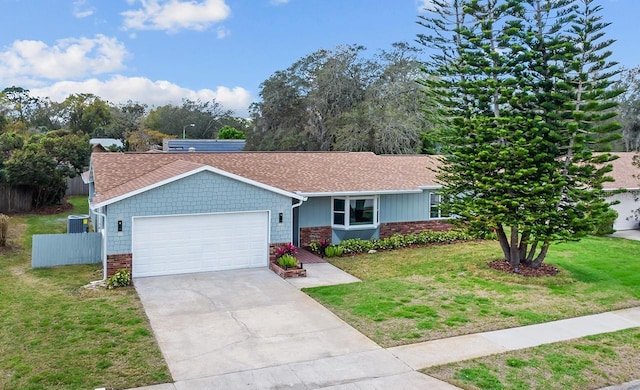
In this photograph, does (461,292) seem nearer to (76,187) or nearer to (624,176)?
(624,176)

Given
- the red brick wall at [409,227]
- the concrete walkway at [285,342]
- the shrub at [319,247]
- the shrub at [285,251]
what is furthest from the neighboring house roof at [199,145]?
the concrete walkway at [285,342]

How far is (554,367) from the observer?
873 centimetres

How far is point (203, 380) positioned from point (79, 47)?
78.0 ft

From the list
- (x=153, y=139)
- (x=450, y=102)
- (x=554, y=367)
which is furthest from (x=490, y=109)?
(x=153, y=139)

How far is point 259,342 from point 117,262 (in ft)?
19.7

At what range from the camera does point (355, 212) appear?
19.2 metres

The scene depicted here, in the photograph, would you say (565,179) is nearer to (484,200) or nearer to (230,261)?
(484,200)

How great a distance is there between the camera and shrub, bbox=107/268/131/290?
43.4 feet

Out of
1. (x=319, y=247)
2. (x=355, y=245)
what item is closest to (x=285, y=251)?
(x=319, y=247)

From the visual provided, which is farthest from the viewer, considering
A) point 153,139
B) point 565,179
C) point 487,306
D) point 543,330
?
point 153,139

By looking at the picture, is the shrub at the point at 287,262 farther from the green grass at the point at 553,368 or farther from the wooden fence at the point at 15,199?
the wooden fence at the point at 15,199

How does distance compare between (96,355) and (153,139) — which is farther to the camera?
(153,139)

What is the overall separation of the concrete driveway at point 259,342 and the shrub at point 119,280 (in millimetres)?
319

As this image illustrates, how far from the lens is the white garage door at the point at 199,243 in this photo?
14.2 metres
